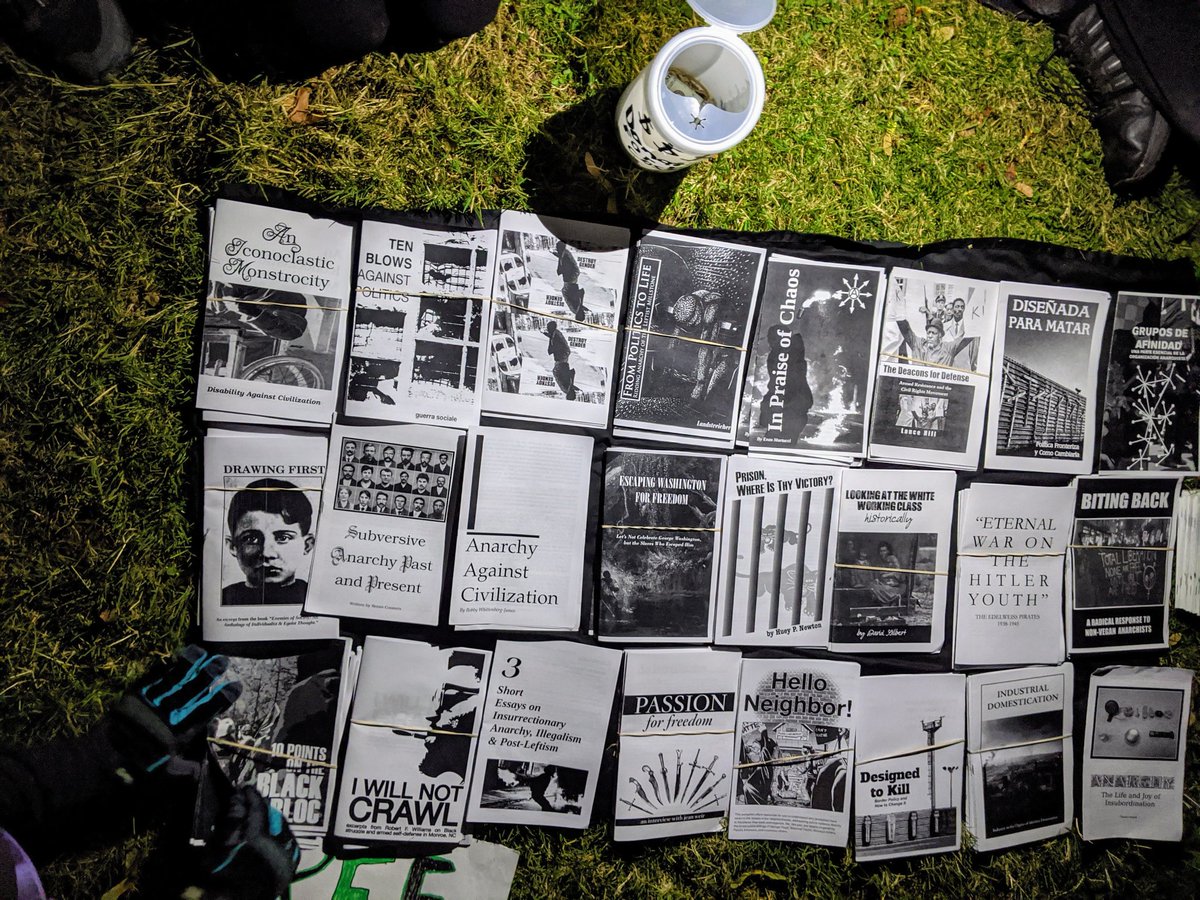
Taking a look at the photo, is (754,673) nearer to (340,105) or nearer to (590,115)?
(590,115)

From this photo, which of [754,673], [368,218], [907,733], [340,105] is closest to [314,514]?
[368,218]

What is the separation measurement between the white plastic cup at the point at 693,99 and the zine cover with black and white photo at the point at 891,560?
2.62ft

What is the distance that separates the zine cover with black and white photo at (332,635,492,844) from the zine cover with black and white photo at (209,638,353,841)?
0.15ft

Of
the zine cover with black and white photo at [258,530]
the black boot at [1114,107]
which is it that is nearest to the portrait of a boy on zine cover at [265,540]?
the zine cover with black and white photo at [258,530]

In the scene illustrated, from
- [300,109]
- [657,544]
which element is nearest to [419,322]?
[300,109]

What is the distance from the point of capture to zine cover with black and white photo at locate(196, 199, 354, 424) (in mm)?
1488

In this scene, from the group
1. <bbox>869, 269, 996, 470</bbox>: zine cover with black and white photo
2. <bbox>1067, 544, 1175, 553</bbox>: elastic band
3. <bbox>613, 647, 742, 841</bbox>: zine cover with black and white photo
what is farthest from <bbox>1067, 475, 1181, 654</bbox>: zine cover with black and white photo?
<bbox>613, 647, 742, 841</bbox>: zine cover with black and white photo

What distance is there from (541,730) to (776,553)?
2.18 feet

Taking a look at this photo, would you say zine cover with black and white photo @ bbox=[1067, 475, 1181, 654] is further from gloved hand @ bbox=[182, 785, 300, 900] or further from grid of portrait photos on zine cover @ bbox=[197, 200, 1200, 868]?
gloved hand @ bbox=[182, 785, 300, 900]

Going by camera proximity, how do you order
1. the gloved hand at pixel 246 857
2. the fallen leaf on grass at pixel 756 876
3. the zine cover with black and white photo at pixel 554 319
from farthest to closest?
the fallen leaf on grass at pixel 756 876
the zine cover with black and white photo at pixel 554 319
the gloved hand at pixel 246 857

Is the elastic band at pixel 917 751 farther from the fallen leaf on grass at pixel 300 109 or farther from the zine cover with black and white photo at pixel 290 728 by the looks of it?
the fallen leaf on grass at pixel 300 109

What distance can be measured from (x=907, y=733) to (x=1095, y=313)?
1.11 meters

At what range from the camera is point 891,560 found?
1646 mm

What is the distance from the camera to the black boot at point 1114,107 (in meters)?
1.71
